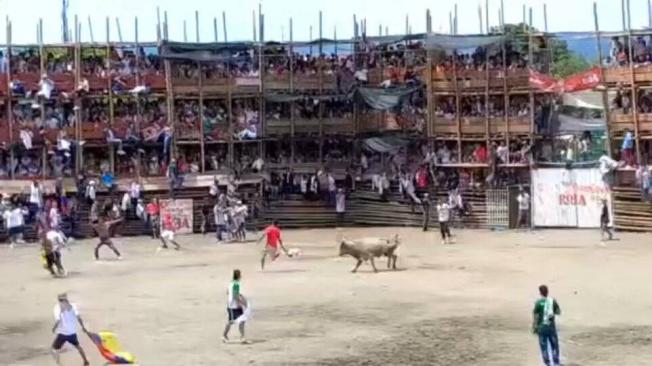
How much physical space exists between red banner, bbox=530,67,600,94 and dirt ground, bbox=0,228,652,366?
5721 mm

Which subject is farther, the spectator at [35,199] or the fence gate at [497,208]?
the fence gate at [497,208]

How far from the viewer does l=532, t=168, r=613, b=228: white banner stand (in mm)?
44938

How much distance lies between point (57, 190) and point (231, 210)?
7397 mm

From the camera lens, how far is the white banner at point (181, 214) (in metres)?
47.5

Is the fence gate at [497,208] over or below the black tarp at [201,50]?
below

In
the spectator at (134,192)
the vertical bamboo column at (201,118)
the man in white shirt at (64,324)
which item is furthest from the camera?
the vertical bamboo column at (201,118)

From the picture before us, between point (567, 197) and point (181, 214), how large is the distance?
14874 mm

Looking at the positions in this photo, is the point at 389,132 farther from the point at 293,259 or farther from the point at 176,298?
the point at 176,298

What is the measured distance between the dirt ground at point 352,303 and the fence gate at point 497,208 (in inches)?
151

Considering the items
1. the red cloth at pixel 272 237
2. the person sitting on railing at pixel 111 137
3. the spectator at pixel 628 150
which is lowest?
the red cloth at pixel 272 237

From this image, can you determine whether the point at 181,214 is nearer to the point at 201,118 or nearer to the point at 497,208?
the point at 201,118

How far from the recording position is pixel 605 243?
4000cm

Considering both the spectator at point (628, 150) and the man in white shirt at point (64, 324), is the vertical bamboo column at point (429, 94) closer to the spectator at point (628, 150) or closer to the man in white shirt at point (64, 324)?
the spectator at point (628, 150)

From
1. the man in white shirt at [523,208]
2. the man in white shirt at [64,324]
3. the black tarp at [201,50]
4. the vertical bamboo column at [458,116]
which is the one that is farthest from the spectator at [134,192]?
the man in white shirt at [64,324]
